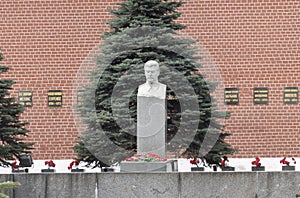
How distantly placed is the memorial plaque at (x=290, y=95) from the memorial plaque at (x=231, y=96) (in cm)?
117

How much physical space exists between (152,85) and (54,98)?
6790 millimetres

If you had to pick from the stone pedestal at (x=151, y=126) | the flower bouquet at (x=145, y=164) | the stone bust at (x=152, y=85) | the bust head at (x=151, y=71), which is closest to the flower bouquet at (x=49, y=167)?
the stone pedestal at (x=151, y=126)

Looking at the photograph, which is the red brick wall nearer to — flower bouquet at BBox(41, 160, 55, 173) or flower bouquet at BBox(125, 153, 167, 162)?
flower bouquet at BBox(41, 160, 55, 173)

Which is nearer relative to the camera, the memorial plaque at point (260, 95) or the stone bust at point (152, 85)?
the stone bust at point (152, 85)

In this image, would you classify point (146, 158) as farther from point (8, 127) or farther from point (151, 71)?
point (8, 127)

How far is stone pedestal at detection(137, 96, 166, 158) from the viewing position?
15633mm

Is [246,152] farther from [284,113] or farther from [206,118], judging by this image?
[206,118]

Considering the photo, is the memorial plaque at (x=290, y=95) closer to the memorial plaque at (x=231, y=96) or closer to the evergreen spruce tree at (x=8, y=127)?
the memorial plaque at (x=231, y=96)

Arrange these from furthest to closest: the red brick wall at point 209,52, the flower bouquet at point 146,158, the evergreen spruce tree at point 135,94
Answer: the red brick wall at point 209,52, the evergreen spruce tree at point 135,94, the flower bouquet at point 146,158

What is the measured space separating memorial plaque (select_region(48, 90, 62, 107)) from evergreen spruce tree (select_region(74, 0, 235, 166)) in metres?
3.81

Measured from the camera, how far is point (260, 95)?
21.6 metres

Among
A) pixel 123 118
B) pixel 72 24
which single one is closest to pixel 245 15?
pixel 72 24

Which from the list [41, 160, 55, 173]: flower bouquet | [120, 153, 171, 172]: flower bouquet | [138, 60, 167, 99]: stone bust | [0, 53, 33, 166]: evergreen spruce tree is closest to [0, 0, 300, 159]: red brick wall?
[0, 53, 33, 166]: evergreen spruce tree

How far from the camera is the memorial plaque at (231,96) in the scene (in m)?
21.5
